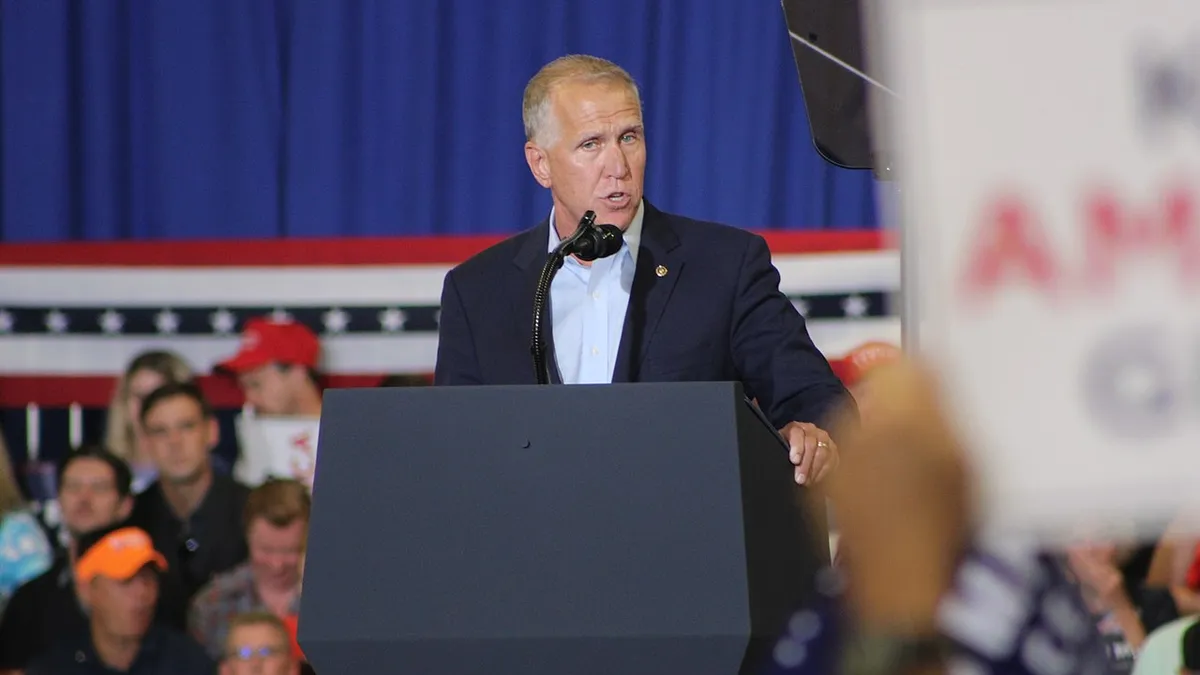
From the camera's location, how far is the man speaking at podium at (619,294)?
275cm

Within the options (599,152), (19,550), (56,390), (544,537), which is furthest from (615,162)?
(56,390)

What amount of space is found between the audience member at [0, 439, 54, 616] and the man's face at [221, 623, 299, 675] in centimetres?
78

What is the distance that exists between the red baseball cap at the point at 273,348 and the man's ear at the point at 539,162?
2274 mm

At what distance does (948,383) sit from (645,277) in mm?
1742

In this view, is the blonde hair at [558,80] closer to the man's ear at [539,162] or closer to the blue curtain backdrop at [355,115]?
the man's ear at [539,162]

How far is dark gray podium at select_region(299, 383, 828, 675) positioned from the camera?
1972mm

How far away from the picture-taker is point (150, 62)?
216 inches

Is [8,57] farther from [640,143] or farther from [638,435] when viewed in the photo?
[638,435]

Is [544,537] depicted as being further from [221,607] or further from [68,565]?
[68,565]

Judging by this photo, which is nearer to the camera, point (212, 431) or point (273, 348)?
point (212, 431)

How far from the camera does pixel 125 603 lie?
176 inches

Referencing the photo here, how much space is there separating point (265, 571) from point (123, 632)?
14.8 inches

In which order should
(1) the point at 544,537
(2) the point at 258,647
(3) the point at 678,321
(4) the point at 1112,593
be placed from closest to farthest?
(1) the point at 544,537
(3) the point at 678,321
(4) the point at 1112,593
(2) the point at 258,647

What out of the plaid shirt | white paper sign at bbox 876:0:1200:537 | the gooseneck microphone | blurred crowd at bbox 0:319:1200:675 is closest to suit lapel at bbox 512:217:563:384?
the gooseneck microphone
